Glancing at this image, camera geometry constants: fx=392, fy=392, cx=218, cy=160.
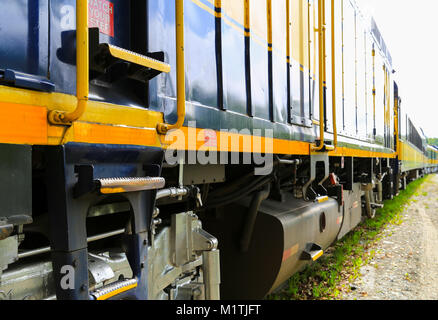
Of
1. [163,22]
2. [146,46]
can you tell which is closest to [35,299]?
[146,46]

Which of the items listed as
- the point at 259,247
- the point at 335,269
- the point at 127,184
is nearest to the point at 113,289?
the point at 127,184

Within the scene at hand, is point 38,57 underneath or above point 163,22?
underneath

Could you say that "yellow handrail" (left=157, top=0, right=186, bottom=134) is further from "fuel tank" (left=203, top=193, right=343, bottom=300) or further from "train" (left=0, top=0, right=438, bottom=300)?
"fuel tank" (left=203, top=193, right=343, bottom=300)

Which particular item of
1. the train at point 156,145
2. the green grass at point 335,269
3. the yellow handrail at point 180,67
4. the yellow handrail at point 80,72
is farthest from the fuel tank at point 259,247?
the yellow handrail at point 80,72

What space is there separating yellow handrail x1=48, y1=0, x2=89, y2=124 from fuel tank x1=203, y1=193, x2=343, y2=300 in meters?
2.47

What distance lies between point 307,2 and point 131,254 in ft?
12.1

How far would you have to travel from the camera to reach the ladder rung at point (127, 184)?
142 cm

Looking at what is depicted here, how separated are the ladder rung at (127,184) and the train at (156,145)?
0.6 inches

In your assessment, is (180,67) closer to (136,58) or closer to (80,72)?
(136,58)

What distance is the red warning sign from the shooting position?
161cm

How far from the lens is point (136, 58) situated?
1543mm

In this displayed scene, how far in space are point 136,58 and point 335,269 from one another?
172 inches

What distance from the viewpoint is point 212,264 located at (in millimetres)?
2516

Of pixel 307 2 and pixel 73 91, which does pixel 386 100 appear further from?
pixel 73 91
